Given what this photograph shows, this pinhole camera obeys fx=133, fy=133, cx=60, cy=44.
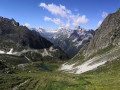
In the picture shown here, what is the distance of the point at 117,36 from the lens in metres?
169

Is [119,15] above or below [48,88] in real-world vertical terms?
above

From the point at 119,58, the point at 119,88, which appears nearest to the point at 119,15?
the point at 119,58

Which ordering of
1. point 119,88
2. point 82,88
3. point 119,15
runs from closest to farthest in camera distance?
point 119,88
point 82,88
point 119,15

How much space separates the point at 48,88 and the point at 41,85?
183 inches

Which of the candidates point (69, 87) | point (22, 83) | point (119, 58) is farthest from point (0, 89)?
point (119, 58)

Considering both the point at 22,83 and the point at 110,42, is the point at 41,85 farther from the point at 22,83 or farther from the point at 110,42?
the point at 110,42

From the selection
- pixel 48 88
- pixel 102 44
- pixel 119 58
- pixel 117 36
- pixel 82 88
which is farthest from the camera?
pixel 102 44

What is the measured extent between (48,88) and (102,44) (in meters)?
144

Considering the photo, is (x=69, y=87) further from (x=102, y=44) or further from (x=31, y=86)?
(x=102, y=44)

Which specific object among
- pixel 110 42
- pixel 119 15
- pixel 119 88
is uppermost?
pixel 119 15

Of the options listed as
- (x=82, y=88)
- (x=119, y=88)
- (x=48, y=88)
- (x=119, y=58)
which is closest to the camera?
(x=119, y=88)

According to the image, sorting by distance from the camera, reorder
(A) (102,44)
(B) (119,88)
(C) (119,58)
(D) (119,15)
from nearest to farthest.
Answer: (B) (119,88) → (C) (119,58) → (A) (102,44) → (D) (119,15)

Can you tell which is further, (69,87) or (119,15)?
(119,15)

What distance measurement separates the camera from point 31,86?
6116 centimetres
